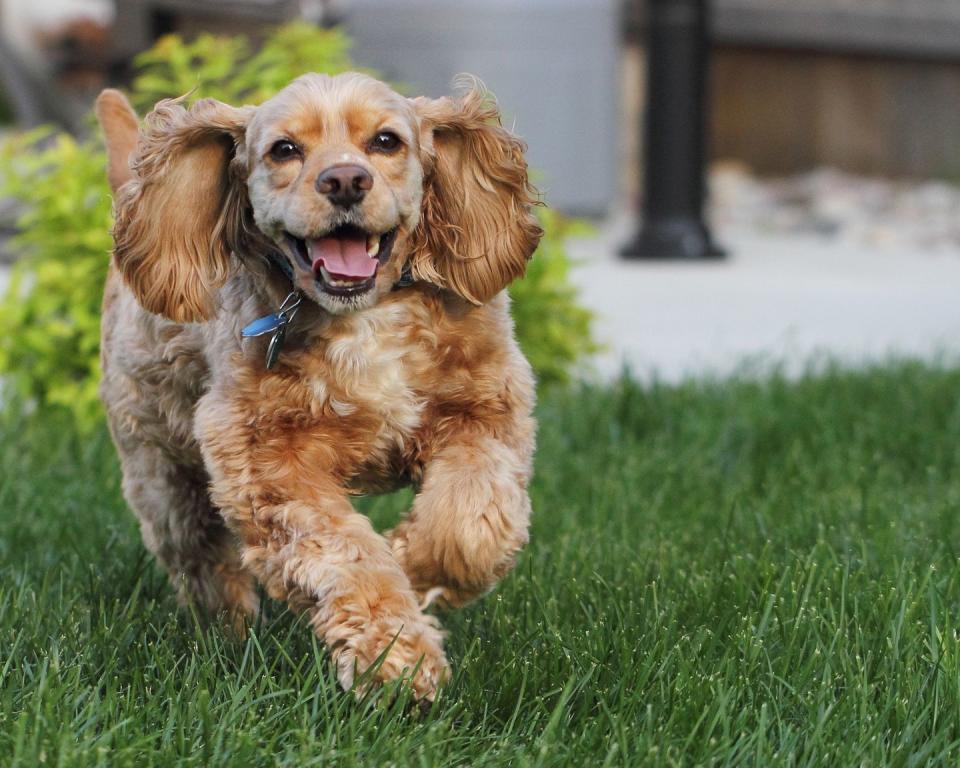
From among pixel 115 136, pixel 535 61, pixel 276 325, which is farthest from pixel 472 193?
pixel 535 61

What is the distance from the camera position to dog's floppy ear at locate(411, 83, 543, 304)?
9.98 feet

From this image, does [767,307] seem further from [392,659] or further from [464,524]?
[392,659]

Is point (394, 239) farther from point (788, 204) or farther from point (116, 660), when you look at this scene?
point (788, 204)

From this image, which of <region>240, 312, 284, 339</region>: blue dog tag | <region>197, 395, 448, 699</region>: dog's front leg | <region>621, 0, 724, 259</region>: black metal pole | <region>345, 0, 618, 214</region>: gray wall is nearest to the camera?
<region>197, 395, 448, 699</region>: dog's front leg

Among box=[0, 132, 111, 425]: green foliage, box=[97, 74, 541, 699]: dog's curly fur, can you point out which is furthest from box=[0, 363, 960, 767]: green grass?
box=[0, 132, 111, 425]: green foliage

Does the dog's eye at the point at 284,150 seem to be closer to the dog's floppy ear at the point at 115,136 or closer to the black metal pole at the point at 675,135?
the dog's floppy ear at the point at 115,136

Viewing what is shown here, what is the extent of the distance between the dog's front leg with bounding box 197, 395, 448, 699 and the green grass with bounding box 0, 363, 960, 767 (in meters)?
0.08

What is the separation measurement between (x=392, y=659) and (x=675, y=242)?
7.14 metres

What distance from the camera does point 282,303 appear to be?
292 cm

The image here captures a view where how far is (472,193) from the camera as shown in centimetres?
309

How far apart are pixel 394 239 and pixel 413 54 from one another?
835cm

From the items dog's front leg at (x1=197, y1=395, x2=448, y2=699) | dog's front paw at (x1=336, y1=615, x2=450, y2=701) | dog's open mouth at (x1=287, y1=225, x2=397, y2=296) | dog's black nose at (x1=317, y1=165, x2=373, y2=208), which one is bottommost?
dog's front paw at (x1=336, y1=615, x2=450, y2=701)

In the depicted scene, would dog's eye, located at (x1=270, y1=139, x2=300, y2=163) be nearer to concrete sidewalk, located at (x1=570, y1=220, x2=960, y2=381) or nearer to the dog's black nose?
the dog's black nose

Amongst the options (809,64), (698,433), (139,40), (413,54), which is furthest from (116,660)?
(809,64)
